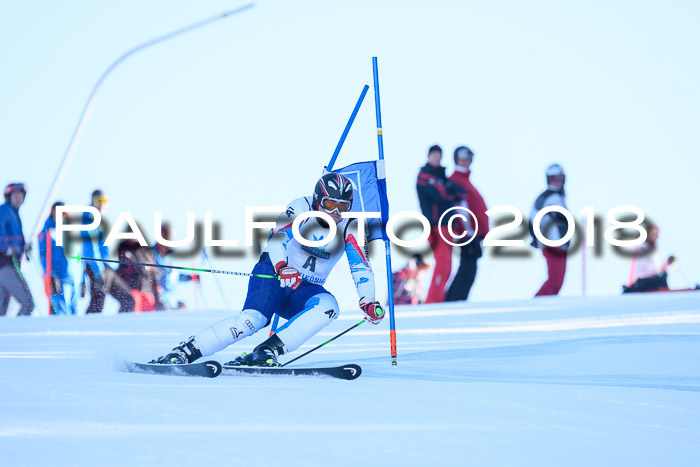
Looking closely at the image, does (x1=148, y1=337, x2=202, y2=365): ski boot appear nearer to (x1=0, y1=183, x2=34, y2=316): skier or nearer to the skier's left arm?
the skier's left arm

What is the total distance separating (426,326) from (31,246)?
13.5 ft

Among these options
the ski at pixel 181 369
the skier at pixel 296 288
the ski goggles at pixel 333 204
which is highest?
the ski goggles at pixel 333 204

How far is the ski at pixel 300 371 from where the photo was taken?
599 cm

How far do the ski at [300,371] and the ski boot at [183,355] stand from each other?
204 millimetres

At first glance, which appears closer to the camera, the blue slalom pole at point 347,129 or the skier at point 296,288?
the skier at point 296,288

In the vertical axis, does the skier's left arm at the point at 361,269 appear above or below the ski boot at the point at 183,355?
above

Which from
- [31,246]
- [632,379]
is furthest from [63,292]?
[632,379]

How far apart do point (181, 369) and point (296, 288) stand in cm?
88

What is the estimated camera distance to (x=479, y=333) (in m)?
9.62

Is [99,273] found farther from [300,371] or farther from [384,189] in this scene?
[300,371]

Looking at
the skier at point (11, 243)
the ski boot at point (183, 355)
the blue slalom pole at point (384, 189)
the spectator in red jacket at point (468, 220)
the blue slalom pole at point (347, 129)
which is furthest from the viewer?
the spectator in red jacket at point (468, 220)

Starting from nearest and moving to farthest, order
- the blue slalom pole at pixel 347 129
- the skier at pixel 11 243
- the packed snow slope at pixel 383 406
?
the packed snow slope at pixel 383 406, the blue slalom pole at pixel 347 129, the skier at pixel 11 243

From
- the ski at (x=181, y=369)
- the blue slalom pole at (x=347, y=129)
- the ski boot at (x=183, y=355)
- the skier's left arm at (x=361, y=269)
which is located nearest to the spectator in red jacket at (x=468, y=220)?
the blue slalom pole at (x=347, y=129)

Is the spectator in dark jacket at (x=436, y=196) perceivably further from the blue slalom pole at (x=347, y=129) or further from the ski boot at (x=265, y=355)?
the ski boot at (x=265, y=355)
